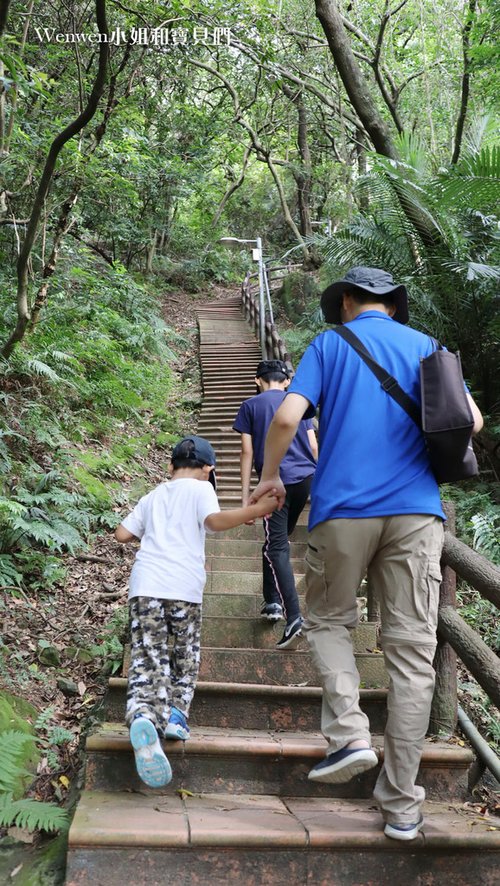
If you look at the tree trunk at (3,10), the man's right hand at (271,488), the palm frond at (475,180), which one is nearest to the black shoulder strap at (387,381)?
the man's right hand at (271,488)

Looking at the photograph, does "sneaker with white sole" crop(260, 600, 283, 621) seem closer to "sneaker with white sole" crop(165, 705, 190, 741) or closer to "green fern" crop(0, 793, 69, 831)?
"sneaker with white sole" crop(165, 705, 190, 741)

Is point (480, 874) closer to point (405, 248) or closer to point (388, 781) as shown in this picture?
point (388, 781)

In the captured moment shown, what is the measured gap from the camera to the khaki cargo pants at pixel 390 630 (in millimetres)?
2416

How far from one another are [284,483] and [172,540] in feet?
4.40

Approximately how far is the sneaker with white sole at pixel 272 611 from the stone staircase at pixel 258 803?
0.07 meters

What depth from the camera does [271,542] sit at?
159 inches

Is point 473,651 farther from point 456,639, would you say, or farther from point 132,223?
point 132,223

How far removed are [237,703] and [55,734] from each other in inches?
39.7

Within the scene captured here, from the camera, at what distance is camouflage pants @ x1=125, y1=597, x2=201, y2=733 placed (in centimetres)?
280

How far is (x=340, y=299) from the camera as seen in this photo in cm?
294

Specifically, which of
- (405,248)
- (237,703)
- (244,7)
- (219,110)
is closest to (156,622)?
(237,703)

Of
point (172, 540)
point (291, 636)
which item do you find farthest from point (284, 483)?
point (172, 540)

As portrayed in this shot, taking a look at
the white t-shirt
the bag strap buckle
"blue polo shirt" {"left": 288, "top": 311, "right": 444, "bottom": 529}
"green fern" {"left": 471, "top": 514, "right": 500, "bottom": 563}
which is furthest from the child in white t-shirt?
"green fern" {"left": 471, "top": 514, "right": 500, "bottom": 563}

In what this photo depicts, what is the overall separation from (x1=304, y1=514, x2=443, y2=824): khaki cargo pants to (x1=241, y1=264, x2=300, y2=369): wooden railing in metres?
6.50
